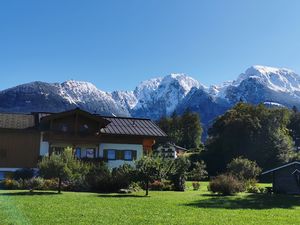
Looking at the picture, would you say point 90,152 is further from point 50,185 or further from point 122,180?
point 122,180

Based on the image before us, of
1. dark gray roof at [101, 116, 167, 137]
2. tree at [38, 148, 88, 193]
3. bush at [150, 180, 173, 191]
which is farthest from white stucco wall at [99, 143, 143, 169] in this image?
tree at [38, 148, 88, 193]

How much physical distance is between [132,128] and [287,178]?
19581 mm

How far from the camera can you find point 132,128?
5794 centimetres

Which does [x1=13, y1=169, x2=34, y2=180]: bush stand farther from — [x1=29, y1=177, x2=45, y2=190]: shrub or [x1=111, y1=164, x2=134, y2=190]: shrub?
[x1=111, y1=164, x2=134, y2=190]: shrub

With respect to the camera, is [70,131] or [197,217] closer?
[197,217]

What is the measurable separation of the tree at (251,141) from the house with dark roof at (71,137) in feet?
81.6

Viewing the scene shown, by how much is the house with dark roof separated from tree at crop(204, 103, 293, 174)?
24.9 m

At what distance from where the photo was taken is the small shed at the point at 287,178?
45.3 meters

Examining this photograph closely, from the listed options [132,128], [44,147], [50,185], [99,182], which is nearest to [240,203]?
[99,182]

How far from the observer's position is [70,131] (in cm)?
5419

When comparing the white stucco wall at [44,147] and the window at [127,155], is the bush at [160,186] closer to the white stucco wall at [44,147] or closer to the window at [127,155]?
the window at [127,155]

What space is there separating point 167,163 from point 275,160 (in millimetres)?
43506

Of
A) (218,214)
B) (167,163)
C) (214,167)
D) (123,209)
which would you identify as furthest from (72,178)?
(214,167)

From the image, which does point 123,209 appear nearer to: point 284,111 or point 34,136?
point 34,136
